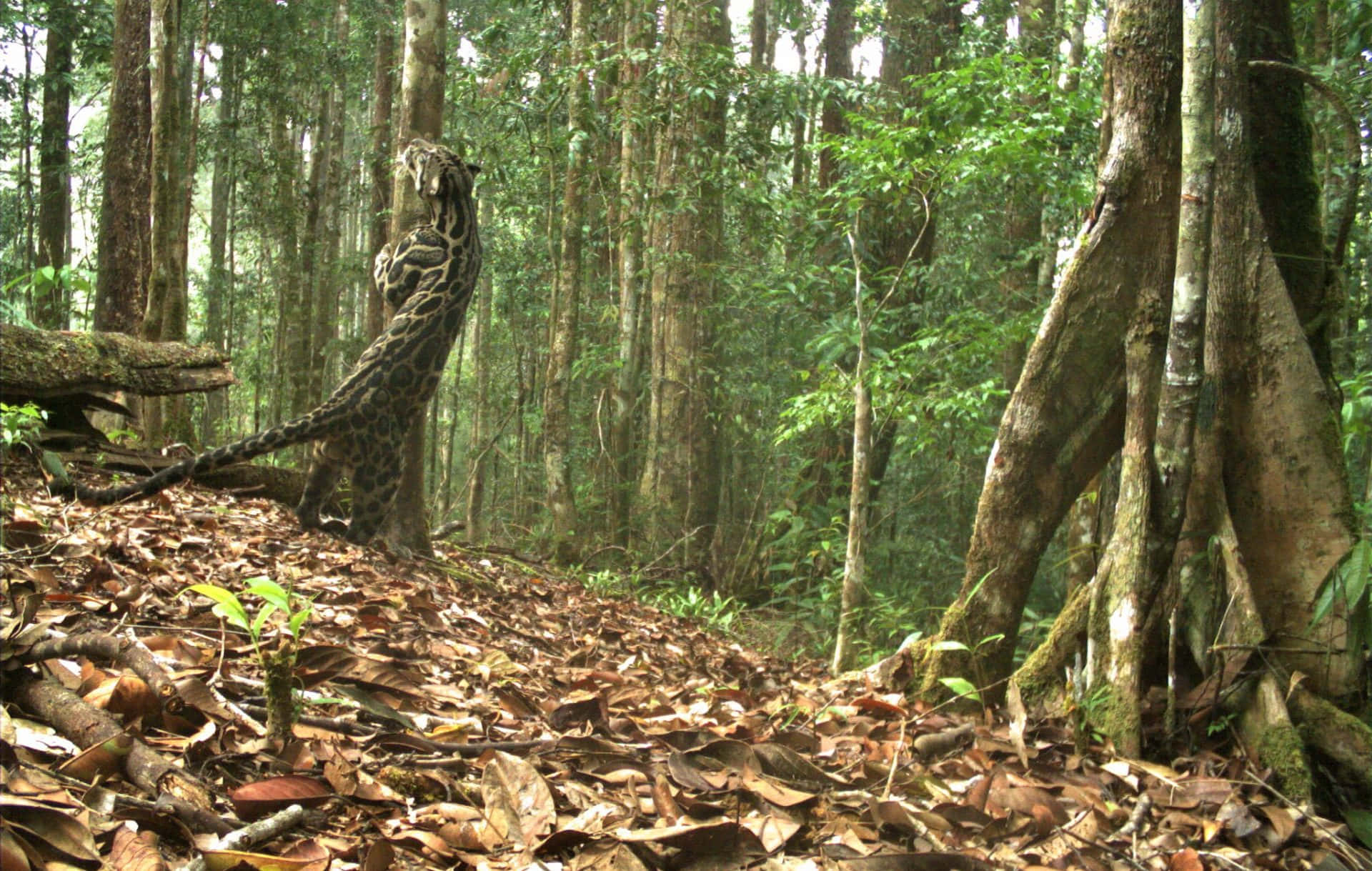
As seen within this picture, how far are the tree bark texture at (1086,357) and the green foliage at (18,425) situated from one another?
4376mm

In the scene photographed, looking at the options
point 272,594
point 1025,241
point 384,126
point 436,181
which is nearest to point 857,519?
point 436,181

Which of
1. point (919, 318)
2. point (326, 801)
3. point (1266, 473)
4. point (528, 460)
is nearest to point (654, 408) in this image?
point (919, 318)

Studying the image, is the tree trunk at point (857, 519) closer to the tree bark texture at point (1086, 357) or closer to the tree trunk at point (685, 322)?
the tree bark texture at point (1086, 357)

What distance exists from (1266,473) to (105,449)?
643cm

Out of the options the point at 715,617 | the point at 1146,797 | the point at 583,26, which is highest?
the point at 583,26

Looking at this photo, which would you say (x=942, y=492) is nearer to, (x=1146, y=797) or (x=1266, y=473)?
(x=1266, y=473)

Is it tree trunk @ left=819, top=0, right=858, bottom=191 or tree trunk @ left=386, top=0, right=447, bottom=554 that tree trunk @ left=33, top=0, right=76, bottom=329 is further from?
tree trunk @ left=819, top=0, right=858, bottom=191

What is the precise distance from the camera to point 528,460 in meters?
17.5

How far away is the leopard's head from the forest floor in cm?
242

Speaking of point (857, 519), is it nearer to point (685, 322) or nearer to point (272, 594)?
point (272, 594)

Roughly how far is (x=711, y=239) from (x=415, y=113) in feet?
21.5

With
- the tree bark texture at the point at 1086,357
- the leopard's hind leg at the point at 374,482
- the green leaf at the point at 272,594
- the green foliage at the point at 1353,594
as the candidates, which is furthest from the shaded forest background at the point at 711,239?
the green leaf at the point at 272,594

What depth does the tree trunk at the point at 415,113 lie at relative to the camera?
6.31 meters

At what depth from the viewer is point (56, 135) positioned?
15.2 m
